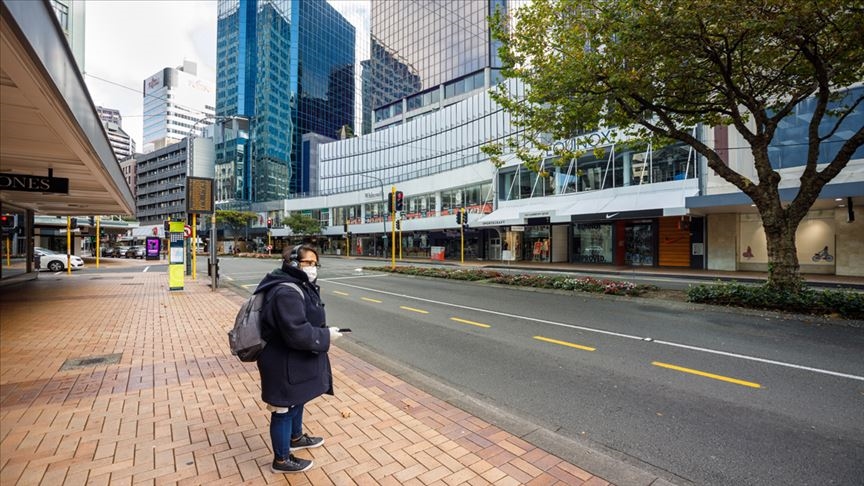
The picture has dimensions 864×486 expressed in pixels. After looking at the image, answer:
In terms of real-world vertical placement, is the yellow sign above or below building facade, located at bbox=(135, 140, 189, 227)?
below

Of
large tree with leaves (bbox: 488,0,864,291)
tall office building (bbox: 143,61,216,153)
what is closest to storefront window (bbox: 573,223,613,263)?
large tree with leaves (bbox: 488,0,864,291)

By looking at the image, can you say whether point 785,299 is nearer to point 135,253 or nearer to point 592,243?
point 592,243

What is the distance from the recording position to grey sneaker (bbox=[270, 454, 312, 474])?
9.21 ft

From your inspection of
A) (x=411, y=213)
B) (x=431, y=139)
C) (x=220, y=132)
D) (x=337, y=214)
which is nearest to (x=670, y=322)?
(x=411, y=213)

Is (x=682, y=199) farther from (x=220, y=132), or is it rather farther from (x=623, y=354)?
(x=220, y=132)

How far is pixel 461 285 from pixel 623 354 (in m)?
9.71

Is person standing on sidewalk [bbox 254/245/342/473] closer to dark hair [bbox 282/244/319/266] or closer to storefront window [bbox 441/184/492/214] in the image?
dark hair [bbox 282/244/319/266]

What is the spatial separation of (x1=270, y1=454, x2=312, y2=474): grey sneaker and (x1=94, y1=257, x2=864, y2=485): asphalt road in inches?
69.7

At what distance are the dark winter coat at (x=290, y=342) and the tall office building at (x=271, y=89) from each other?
3587 inches

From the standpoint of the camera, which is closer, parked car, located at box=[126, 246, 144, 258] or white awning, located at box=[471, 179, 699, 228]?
white awning, located at box=[471, 179, 699, 228]

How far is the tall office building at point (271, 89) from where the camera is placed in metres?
88.6

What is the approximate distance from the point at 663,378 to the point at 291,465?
448 centimetres

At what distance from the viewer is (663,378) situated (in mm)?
5020

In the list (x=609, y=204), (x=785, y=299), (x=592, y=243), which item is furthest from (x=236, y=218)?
(x=785, y=299)
